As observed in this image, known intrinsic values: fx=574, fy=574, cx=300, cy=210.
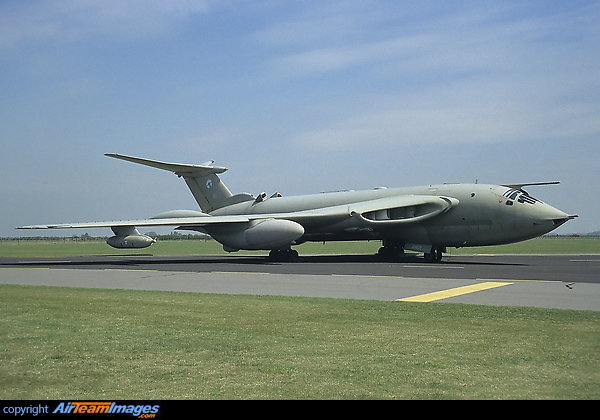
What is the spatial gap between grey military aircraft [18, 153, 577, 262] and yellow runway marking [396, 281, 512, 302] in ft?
37.2

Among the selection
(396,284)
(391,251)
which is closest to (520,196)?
(391,251)

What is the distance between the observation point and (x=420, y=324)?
879 cm

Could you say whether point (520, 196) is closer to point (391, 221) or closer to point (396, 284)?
point (391, 221)

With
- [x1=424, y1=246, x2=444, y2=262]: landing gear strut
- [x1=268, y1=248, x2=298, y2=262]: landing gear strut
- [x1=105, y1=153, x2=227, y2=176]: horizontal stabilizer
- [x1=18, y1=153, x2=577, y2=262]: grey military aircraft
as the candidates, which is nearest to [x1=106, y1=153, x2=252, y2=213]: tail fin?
[x1=105, y1=153, x2=227, y2=176]: horizontal stabilizer

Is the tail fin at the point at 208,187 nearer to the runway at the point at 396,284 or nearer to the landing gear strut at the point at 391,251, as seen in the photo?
the landing gear strut at the point at 391,251

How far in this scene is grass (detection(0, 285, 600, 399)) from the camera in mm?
5133

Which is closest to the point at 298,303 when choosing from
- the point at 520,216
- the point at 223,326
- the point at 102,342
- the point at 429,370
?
the point at 223,326

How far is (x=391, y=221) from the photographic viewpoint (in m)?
28.5

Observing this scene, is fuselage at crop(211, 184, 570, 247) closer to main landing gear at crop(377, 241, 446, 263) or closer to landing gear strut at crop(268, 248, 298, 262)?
main landing gear at crop(377, 241, 446, 263)

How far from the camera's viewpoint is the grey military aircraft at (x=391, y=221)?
2622cm

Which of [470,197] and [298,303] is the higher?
[470,197]

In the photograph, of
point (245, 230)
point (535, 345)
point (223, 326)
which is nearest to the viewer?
point (535, 345)
